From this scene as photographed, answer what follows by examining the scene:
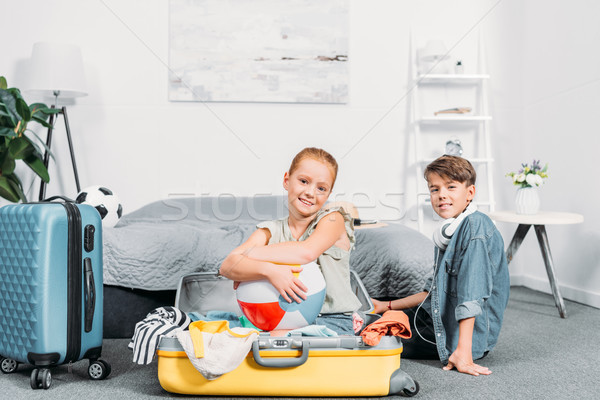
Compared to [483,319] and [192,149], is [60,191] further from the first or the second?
[483,319]

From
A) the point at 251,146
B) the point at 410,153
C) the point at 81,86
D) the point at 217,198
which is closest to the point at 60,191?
the point at 81,86

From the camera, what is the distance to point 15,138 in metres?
2.71

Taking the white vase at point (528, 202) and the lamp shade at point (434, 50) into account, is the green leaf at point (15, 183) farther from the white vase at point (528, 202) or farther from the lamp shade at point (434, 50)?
the white vase at point (528, 202)

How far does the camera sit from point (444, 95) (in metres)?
3.44

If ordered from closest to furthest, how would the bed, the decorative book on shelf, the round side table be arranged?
the bed
the round side table
the decorative book on shelf

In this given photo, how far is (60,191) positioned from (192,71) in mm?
1130

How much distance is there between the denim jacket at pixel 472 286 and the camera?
4.95ft

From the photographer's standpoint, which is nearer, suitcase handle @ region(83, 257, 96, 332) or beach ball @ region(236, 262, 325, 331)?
beach ball @ region(236, 262, 325, 331)

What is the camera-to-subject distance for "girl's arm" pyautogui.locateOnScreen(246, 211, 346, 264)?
1341mm

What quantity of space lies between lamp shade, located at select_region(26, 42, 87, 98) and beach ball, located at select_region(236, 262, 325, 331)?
2.15 metres

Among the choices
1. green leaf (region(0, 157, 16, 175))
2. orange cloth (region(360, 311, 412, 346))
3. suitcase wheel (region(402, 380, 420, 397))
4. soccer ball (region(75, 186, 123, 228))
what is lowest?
suitcase wheel (region(402, 380, 420, 397))

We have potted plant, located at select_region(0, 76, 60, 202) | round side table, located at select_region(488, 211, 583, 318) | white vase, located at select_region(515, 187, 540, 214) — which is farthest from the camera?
potted plant, located at select_region(0, 76, 60, 202)

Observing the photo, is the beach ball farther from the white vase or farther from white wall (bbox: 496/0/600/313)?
white wall (bbox: 496/0/600/313)

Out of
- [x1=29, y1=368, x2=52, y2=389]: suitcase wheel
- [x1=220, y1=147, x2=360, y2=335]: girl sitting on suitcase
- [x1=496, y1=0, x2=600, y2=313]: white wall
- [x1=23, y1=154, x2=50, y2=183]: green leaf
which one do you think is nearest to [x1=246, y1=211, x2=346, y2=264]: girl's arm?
[x1=220, y1=147, x2=360, y2=335]: girl sitting on suitcase
